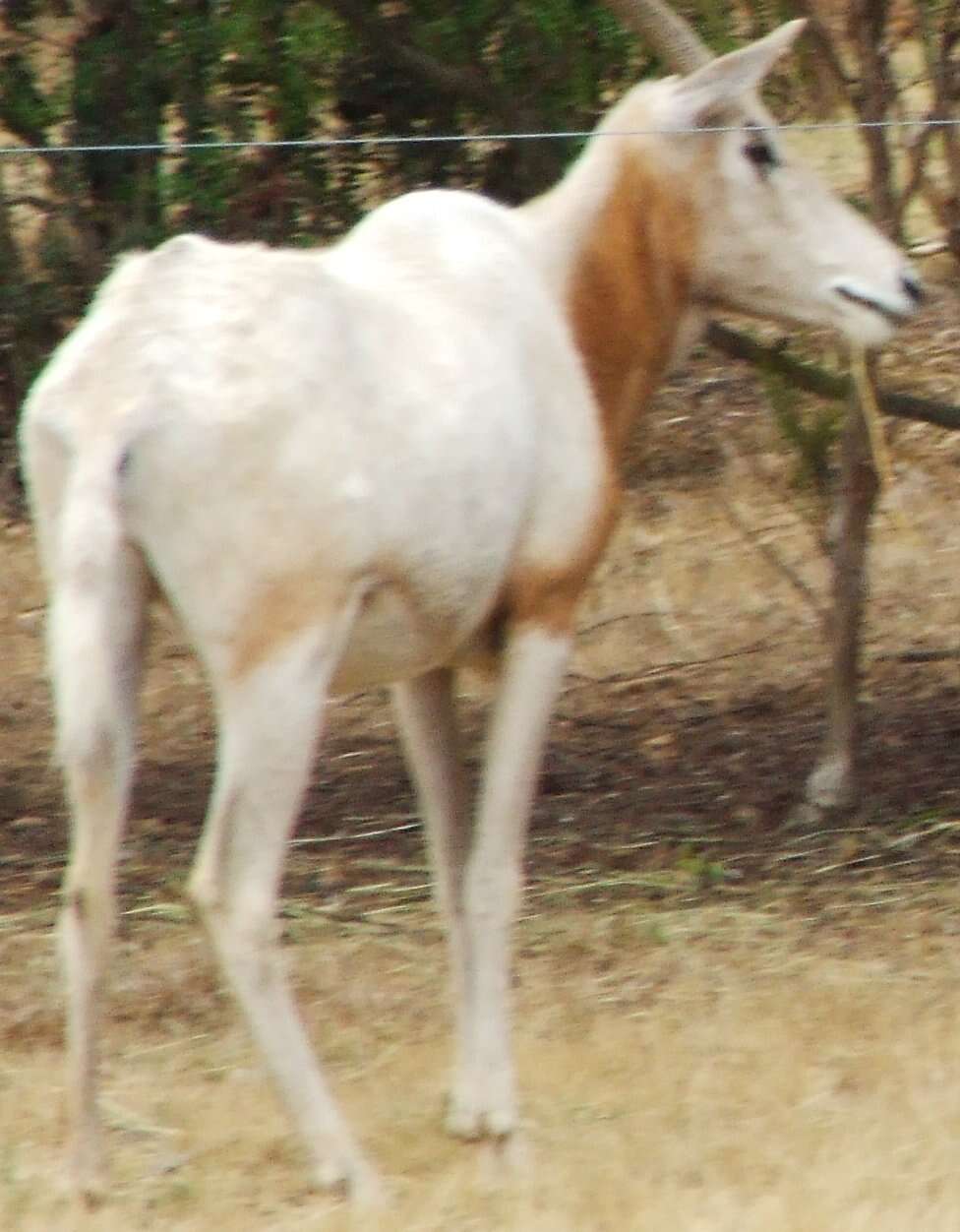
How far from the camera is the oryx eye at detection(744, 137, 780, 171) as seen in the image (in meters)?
4.98

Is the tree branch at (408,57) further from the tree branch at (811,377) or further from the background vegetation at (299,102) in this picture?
the tree branch at (811,377)

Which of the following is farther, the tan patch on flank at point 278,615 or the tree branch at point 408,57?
the tree branch at point 408,57

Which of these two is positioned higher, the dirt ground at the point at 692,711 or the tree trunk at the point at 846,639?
the tree trunk at the point at 846,639

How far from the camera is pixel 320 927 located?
5.91 meters

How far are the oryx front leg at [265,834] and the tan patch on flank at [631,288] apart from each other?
1048mm

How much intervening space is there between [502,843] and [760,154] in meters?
1.62

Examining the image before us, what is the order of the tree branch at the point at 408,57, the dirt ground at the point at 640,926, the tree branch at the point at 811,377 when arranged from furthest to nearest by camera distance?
the tree branch at the point at 811,377 → the tree branch at the point at 408,57 → the dirt ground at the point at 640,926

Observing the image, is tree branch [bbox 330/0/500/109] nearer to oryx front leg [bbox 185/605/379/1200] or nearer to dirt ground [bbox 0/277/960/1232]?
dirt ground [bbox 0/277/960/1232]

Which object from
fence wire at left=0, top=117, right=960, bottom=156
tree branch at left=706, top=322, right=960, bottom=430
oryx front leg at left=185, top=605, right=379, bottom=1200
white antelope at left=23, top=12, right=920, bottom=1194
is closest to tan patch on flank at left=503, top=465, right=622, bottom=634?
white antelope at left=23, top=12, right=920, bottom=1194

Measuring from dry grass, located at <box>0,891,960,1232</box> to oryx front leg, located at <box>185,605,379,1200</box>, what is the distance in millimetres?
304

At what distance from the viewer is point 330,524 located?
392 cm

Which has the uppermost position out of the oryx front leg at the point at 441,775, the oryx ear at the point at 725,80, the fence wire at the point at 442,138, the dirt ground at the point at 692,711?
the oryx ear at the point at 725,80

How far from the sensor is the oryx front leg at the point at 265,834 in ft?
12.9

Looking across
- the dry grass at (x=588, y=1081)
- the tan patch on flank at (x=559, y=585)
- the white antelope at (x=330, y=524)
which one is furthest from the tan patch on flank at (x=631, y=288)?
the dry grass at (x=588, y=1081)
